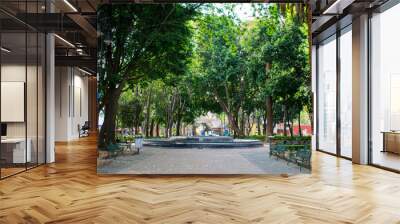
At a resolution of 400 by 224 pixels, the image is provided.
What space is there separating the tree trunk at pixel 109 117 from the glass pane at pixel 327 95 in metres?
6.09

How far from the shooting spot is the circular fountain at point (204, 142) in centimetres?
664

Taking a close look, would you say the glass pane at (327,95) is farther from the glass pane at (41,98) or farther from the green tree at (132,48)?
the glass pane at (41,98)

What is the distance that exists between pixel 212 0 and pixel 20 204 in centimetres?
451

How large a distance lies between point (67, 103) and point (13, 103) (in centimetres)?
904

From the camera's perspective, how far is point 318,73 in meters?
11.3

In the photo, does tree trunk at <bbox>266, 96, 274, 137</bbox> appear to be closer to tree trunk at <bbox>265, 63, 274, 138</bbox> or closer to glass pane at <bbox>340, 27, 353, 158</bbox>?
tree trunk at <bbox>265, 63, 274, 138</bbox>

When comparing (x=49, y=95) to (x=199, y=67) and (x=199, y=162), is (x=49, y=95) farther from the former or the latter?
(x=199, y=162)

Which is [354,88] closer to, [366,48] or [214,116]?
[366,48]

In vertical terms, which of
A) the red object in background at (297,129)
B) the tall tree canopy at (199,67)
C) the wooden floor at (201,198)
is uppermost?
the tall tree canopy at (199,67)

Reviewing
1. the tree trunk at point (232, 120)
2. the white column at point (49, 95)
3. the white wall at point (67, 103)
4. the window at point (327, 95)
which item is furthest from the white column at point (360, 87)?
the white wall at point (67, 103)

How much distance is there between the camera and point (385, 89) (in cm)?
741

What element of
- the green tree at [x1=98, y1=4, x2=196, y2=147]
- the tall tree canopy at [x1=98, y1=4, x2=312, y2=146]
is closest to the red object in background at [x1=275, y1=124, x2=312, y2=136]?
the tall tree canopy at [x1=98, y1=4, x2=312, y2=146]

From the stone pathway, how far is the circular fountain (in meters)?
0.07

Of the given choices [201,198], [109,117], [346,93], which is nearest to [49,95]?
[109,117]
